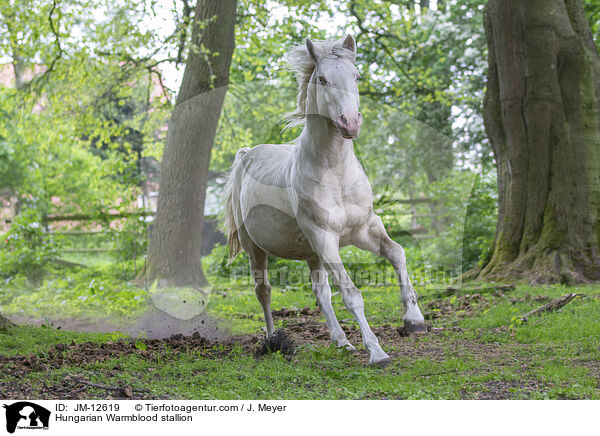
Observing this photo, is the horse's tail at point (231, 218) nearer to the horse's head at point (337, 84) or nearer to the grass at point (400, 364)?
the grass at point (400, 364)

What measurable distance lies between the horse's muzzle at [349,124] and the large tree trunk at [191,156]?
6359 mm

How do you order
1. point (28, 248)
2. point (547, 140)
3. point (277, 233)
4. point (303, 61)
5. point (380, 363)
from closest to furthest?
point (380, 363) → point (303, 61) → point (277, 233) → point (547, 140) → point (28, 248)

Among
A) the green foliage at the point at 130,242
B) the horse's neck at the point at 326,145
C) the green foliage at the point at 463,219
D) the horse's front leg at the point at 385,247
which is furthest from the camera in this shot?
the green foliage at the point at 463,219

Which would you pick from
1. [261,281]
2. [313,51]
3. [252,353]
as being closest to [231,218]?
[261,281]

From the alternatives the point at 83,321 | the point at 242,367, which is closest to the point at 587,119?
the point at 242,367

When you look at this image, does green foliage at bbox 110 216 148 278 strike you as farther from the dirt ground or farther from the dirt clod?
the dirt clod

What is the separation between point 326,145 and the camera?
4434 millimetres

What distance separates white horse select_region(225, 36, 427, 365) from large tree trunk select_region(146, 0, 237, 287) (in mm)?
4812

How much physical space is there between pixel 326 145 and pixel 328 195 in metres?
0.39

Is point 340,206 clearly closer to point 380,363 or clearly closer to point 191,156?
point 380,363

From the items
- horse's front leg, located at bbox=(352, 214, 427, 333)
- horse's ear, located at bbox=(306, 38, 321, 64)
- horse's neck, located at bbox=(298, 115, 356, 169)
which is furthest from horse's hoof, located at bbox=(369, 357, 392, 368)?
horse's ear, located at bbox=(306, 38, 321, 64)
